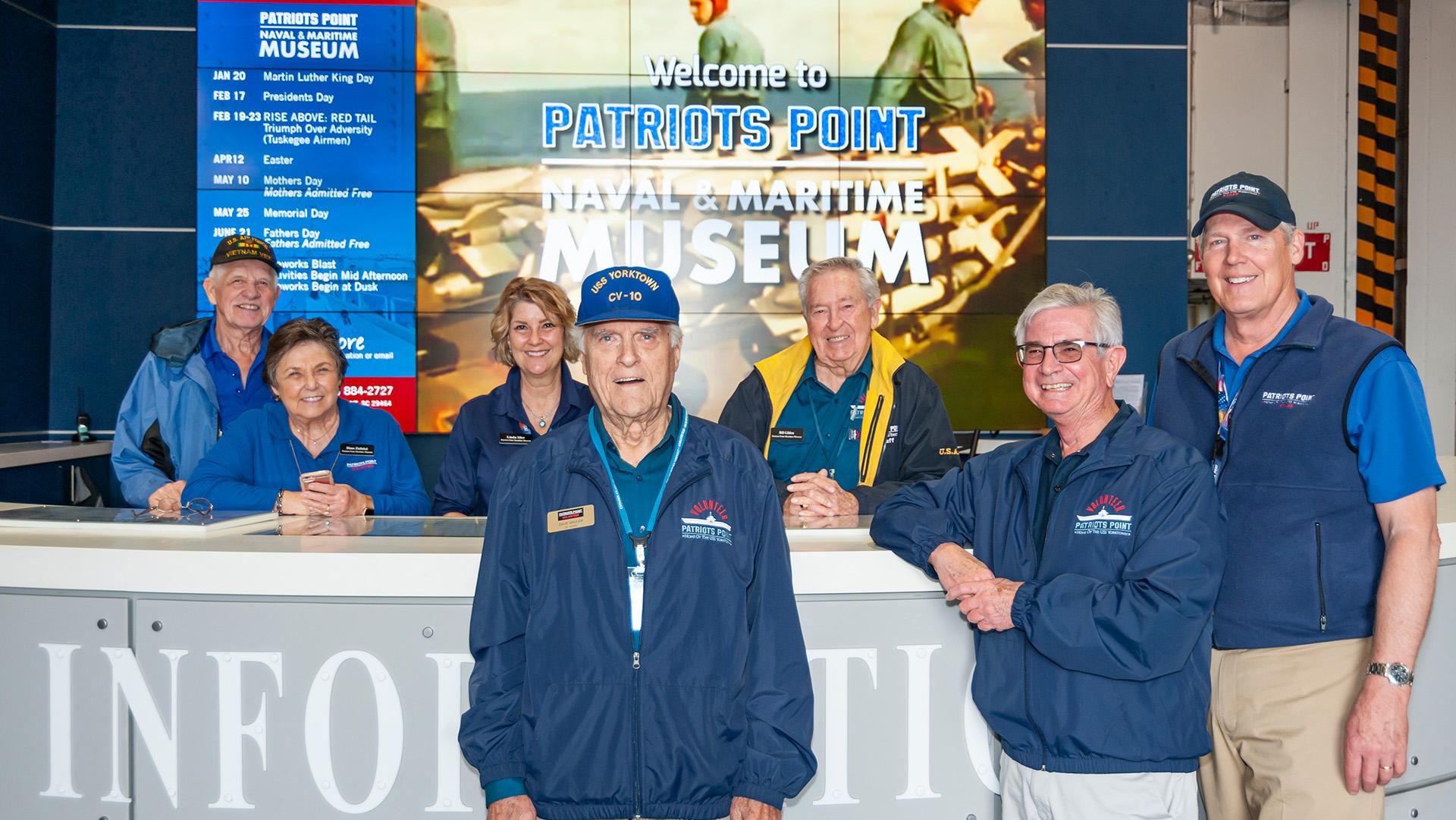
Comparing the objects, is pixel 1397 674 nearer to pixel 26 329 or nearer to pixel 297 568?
pixel 297 568

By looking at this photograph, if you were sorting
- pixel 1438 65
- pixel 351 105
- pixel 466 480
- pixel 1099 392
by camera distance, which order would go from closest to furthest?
pixel 1099 392 < pixel 466 480 < pixel 351 105 < pixel 1438 65

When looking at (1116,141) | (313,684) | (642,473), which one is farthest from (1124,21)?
Result: (313,684)

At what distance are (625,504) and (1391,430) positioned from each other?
1.25 metres

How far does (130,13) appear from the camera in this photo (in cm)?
483

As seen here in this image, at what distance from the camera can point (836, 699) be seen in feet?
6.63

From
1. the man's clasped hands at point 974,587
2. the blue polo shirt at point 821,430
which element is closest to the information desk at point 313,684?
the man's clasped hands at point 974,587

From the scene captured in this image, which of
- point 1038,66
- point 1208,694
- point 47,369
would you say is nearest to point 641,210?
point 1038,66

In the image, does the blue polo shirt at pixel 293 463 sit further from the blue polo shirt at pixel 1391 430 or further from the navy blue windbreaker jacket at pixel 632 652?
the blue polo shirt at pixel 1391 430

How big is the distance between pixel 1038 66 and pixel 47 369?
476 cm

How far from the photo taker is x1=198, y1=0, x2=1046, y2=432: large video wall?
4746 mm

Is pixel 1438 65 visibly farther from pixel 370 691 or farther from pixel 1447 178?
pixel 370 691

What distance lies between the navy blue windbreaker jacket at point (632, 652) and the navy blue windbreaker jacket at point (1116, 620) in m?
0.38

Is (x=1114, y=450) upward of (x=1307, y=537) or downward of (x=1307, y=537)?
upward

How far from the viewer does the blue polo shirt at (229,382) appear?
318cm
